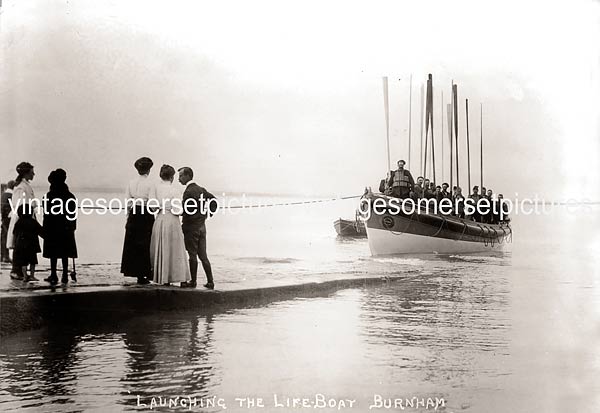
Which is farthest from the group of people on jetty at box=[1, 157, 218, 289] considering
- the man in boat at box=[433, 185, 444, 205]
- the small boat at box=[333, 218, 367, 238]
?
the man in boat at box=[433, 185, 444, 205]

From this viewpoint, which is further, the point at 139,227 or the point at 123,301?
the point at 139,227

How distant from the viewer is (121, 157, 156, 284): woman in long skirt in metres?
5.18

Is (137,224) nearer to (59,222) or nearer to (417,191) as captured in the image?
(59,222)

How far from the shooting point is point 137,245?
5.28 meters

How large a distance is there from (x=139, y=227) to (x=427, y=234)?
165 inches

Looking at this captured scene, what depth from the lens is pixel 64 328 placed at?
475 cm

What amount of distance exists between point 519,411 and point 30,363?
3.02m

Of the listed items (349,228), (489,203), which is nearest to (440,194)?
(489,203)

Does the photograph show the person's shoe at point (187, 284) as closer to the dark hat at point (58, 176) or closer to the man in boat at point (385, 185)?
the dark hat at point (58, 176)

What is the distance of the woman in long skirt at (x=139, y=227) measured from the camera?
518 centimetres

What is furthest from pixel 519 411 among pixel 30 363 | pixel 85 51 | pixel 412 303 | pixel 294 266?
pixel 85 51

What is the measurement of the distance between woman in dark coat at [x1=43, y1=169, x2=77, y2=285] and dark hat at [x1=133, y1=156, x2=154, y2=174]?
1.85 ft

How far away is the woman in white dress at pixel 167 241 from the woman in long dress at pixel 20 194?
97cm

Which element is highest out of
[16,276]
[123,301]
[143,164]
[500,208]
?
[143,164]
